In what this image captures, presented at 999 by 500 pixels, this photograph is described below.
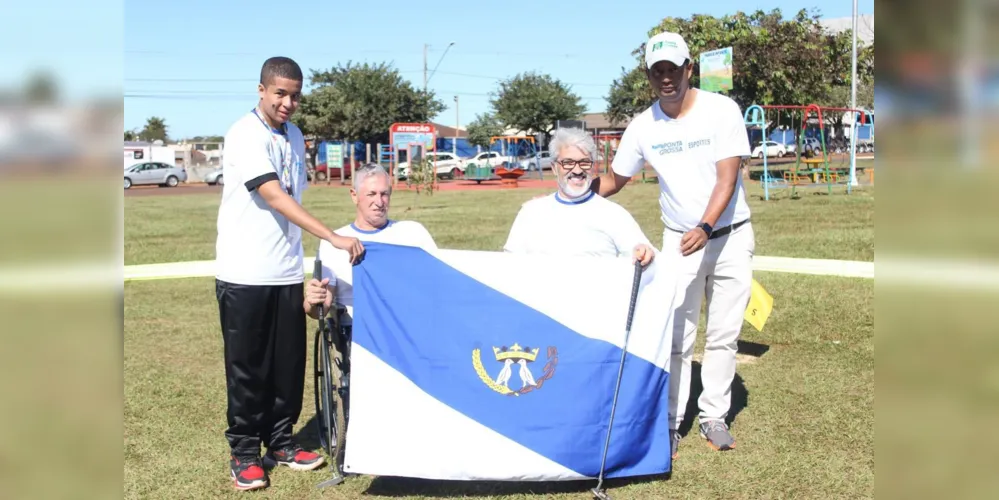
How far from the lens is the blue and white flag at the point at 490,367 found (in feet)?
14.0

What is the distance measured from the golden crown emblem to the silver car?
45.6m

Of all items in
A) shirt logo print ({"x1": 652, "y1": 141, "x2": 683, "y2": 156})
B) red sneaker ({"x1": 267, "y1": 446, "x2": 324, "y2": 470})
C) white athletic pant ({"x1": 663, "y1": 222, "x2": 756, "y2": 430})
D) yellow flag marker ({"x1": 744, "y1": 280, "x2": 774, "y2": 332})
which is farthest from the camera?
yellow flag marker ({"x1": 744, "y1": 280, "x2": 774, "y2": 332})

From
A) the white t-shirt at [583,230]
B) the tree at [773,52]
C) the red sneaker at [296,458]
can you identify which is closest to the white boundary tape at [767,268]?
the red sneaker at [296,458]

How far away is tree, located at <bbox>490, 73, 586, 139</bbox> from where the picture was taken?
71.6m

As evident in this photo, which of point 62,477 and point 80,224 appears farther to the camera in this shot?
point 62,477

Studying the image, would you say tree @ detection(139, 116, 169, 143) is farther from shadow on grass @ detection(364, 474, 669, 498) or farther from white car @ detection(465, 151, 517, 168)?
shadow on grass @ detection(364, 474, 669, 498)

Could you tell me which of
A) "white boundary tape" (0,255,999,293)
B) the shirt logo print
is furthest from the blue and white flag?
"white boundary tape" (0,255,999,293)

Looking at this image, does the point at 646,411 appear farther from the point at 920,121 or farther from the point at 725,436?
the point at 920,121

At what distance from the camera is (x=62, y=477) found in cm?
220

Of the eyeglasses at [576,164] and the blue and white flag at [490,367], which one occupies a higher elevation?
the eyeglasses at [576,164]

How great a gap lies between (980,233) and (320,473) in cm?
391

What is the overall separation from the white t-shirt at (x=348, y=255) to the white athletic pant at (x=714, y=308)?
144cm

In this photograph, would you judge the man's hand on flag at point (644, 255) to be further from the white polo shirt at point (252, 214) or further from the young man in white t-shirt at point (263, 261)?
the white polo shirt at point (252, 214)

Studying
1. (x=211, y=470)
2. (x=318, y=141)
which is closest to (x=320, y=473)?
(x=211, y=470)
